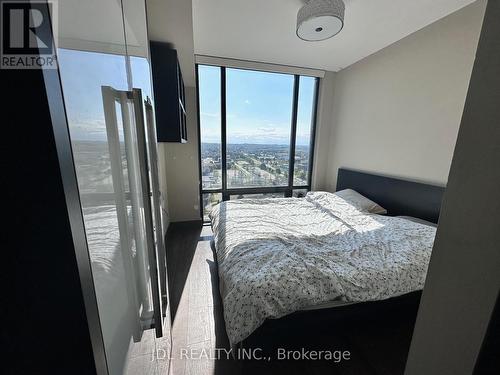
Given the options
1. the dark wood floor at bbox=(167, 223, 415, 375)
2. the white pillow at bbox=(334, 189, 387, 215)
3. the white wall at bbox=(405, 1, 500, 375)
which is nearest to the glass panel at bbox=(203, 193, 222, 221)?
the dark wood floor at bbox=(167, 223, 415, 375)

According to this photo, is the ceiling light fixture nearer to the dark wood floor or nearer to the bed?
the bed

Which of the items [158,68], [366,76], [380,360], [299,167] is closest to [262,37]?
[158,68]

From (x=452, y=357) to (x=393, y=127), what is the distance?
9.41 ft

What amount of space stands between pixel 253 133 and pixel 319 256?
8.78 ft

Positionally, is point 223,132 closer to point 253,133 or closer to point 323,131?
point 253,133

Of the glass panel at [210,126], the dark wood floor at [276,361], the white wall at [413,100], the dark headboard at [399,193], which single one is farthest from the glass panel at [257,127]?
the dark wood floor at [276,361]

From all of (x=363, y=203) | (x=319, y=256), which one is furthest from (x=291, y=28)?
(x=319, y=256)

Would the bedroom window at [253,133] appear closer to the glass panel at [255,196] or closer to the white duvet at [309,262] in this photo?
the glass panel at [255,196]

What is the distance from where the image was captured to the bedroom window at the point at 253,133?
3564 millimetres

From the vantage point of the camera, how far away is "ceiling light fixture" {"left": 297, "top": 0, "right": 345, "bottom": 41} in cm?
178

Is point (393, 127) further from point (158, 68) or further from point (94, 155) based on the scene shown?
point (94, 155)

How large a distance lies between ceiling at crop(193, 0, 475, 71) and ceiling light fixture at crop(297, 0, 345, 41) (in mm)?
179

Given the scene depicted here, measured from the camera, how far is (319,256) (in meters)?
1.65

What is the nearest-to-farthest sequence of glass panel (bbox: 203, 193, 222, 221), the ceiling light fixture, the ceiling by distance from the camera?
the ceiling light fixture
the ceiling
glass panel (bbox: 203, 193, 222, 221)
